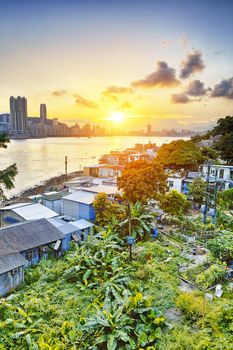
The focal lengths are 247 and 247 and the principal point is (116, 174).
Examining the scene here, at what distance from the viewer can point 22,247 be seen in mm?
12023

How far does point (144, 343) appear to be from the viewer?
7074 millimetres

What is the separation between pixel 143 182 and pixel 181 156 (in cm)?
1488

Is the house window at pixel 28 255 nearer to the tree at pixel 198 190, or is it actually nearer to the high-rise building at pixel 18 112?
the tree at pixel 198 190

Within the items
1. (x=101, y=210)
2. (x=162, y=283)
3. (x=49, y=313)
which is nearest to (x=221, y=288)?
(x=162, y=283)

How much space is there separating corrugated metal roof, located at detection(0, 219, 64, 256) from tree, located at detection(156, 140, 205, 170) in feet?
67.3

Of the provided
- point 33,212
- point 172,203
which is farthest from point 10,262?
point 172,203

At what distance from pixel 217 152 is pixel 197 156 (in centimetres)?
520

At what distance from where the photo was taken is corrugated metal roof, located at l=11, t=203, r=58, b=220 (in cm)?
1642

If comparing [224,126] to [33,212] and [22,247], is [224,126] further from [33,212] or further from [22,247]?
[22,247]

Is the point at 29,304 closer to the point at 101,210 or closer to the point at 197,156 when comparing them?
the point at 101,210

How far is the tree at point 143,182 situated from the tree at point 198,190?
474 cm

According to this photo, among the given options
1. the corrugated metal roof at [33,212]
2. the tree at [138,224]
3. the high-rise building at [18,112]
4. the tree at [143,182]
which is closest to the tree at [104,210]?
the tree at [138,224]

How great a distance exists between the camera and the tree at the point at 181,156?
30.4 meters

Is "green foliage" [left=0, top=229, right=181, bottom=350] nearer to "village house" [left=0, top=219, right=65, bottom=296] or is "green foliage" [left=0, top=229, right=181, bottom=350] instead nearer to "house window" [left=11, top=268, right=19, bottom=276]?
"village house" [left=0, top=219, right=65, bottom=296]
